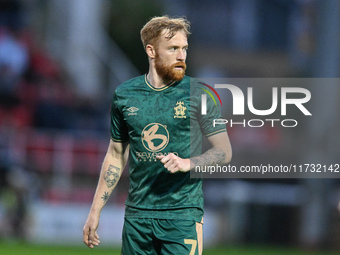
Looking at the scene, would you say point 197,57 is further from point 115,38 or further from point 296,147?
point 296,147

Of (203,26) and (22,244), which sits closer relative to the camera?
(22,244)

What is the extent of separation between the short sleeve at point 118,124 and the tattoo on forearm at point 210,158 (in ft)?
2.58

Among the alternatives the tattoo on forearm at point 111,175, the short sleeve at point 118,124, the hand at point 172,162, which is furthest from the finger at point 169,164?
the tattoo on forearm at point 111,175

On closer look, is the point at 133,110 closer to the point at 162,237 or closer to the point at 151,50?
the point at 151,50

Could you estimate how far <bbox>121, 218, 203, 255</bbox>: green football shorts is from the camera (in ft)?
19.5

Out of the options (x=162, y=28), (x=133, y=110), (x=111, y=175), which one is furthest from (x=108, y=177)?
(x=162, y=28)

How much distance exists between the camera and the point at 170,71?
20.0 feet

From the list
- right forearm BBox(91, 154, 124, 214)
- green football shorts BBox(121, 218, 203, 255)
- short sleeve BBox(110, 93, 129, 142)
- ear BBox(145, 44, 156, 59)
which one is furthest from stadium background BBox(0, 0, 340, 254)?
ear BBox(145, 44, 156, 59)

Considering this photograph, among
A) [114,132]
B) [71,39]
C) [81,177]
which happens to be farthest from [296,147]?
[114,132]

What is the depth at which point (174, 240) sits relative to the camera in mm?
5941

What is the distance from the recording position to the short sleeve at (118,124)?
247 inches

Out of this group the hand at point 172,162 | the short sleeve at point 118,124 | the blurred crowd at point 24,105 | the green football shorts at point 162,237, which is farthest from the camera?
the blurred crowd at point 24,105

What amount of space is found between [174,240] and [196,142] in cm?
80

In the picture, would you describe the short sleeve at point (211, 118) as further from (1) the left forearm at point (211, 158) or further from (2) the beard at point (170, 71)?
(2) the beard at point (170, 71)
